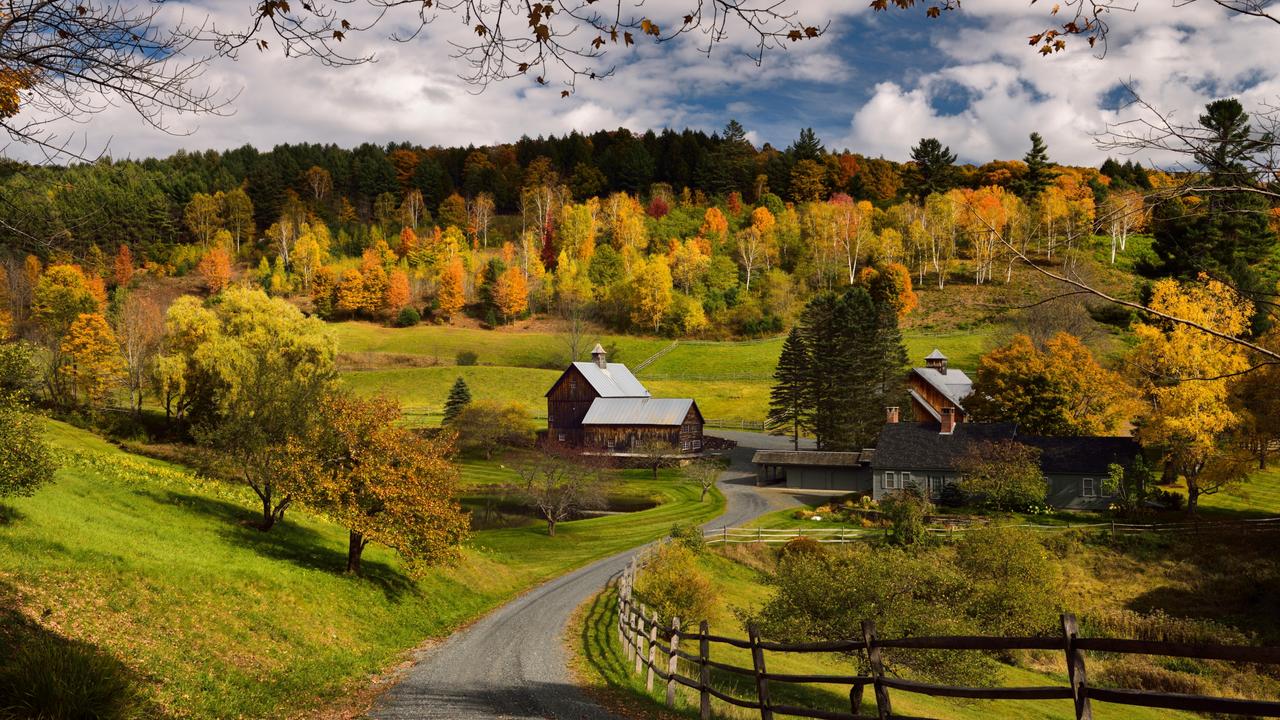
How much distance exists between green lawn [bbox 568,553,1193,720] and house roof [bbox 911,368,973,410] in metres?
42.3

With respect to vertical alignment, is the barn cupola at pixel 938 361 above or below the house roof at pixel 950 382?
above

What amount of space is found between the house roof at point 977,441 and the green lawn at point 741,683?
24.1m

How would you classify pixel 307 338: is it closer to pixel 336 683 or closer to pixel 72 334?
pixel 72 334

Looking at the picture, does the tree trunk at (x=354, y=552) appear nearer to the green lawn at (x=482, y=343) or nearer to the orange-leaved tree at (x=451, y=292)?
the green lawn at (x=482, y=343)

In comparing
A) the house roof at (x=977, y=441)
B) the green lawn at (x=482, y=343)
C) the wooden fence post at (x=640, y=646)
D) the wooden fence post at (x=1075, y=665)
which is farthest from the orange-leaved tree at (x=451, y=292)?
the wooden fence post at (x=1075, y=665)

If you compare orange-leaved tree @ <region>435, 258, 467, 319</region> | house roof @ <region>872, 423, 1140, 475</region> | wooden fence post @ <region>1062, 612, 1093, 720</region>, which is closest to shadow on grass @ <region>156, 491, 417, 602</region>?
wooden fence post @ <region>1062, 612, 1093, 720</region>

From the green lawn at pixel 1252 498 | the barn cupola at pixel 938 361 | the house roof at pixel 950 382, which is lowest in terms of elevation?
the green lawn at pixel 1252 498

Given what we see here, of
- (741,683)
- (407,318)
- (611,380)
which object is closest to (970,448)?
(741,683)

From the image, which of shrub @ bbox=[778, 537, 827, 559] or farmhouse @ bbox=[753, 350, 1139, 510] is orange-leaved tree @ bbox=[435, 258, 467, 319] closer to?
farmhouse @ bbox=[753, 350, 1139, 510]

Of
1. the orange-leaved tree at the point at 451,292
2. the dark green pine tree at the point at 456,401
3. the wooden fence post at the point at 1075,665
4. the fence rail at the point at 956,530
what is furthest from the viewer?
the orange-leaved tree at the point at 451,292

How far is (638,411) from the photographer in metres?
77.8

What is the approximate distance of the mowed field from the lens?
9119cm

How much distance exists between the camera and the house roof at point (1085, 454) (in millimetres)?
51156

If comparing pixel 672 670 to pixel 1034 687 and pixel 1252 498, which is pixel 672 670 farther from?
pixel 1252 498
